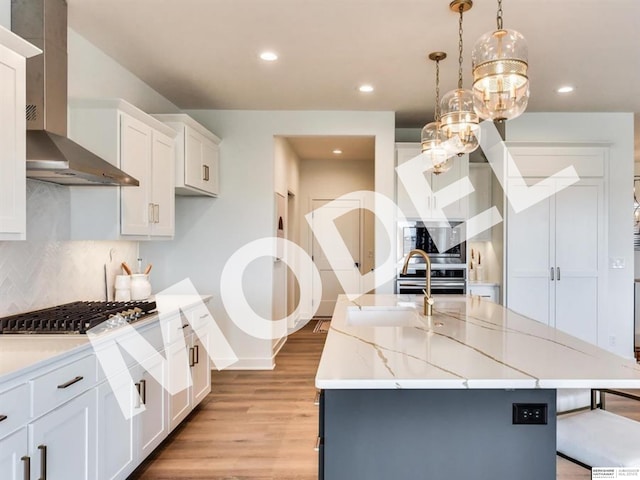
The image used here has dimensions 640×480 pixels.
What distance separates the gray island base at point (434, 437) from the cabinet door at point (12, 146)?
60.1 inches

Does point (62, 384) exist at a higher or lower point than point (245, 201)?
lower

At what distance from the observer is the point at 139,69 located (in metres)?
3.51

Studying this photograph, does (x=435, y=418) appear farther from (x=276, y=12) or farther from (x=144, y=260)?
(x=144, y=260)

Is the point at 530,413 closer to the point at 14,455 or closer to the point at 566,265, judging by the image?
the point at 14,455

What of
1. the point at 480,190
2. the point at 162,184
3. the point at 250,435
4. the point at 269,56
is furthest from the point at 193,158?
the point at 480,190

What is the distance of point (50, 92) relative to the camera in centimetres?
233

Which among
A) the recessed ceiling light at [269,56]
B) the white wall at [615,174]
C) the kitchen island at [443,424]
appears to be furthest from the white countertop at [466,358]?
the white wall at [615,174]

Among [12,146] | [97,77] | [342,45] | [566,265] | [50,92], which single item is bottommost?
[566,265]

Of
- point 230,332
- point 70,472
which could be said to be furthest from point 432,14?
point 230,332

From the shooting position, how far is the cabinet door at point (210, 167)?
165 inches

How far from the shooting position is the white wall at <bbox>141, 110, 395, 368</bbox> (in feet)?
15.3

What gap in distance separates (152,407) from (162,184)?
1642 millimetres

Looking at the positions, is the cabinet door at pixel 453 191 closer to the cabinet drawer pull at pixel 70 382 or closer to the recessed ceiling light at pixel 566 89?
the recessed ceiling light at pixel 566 89

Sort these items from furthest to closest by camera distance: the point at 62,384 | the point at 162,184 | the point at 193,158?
the point at 193,158, the point at 162,184, the point at 62,384
